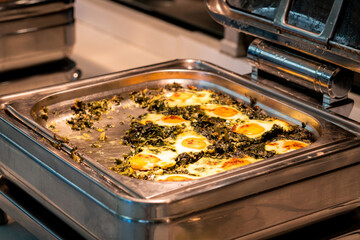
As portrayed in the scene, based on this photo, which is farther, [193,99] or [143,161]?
[193,99]

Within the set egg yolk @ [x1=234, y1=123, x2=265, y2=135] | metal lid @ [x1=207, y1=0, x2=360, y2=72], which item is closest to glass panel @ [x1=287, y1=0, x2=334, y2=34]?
metal lid @ [x1=207, y1=0, x2=360, y2=72]

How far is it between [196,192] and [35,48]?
5.38 ft

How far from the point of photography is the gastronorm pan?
1.14 meters

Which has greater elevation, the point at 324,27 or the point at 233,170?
the point at 324,27

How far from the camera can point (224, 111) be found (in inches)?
67.5

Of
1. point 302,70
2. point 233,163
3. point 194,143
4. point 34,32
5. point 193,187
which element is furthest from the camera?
point 34,32

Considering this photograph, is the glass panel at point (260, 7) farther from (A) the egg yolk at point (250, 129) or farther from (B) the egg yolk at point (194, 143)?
(B) the egg yolk at point (194, 143)

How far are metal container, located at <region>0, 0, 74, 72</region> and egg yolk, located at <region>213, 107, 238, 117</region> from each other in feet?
3.74

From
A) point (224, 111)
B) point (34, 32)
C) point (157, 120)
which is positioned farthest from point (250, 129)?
point (34, 32)

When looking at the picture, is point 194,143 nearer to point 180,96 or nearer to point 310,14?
point 180,96

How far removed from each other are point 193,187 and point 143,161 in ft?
0.93

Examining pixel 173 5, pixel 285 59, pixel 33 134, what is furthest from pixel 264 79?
pixel 173 5

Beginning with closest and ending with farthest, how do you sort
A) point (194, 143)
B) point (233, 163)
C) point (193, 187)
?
point (193, 187), point (233, 163), point (194, 143)

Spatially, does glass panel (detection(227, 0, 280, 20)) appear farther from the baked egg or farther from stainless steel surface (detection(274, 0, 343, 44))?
the baked egg
